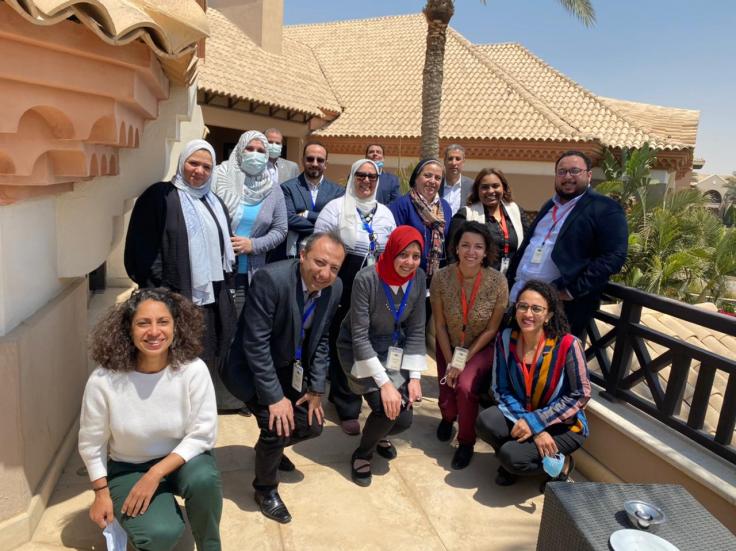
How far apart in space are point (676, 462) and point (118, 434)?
279 cm

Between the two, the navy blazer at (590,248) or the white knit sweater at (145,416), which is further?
the navy blazer at (590,248)

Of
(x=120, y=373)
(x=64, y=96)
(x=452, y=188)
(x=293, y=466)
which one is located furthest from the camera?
(x=452, y=188)

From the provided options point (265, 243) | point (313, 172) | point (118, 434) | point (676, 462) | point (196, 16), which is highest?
point (196, 16)

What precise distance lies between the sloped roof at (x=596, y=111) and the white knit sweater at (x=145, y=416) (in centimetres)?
1483

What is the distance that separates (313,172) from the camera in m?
4.41

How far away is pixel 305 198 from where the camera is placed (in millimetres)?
4438

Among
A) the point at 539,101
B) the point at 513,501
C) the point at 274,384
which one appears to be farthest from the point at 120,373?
the point at 539,101

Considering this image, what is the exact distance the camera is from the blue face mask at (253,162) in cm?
379

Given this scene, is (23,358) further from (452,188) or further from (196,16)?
(452,188)

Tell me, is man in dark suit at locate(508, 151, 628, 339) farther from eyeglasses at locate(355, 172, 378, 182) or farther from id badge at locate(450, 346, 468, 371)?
eyeglasses at locate(355, 172, 378, 182)

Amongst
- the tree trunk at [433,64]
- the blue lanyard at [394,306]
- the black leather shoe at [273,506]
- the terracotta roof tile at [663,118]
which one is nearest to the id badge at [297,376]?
the black leather shoe at [273,506]

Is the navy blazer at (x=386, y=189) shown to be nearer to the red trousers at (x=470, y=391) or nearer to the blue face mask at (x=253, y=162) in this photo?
the blue face mask at (x=253, y=162)

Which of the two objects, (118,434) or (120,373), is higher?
(120,373)

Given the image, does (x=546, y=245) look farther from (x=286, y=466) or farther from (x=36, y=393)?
(x=36, y=393)
